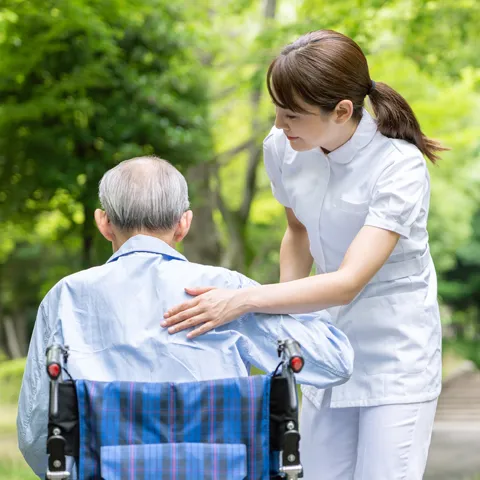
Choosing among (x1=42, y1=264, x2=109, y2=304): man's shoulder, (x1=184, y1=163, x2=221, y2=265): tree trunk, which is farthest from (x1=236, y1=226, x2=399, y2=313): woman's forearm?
(x1=184, y1=163, x2=221, y2=265): tree trunk

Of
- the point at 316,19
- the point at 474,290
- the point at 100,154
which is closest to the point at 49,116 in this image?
the point at 100,154

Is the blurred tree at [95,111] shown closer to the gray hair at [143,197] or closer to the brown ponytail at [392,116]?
the brown ponytail at [392,116]

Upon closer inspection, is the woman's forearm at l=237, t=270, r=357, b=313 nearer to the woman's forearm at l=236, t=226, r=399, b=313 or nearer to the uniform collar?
the woman's forearm at l=236, t=226, r=399, b=313

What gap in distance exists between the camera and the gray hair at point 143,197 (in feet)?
7.18

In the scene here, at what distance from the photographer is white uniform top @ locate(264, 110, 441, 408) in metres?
2.36

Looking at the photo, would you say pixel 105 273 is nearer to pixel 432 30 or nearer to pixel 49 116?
pixel 432 30

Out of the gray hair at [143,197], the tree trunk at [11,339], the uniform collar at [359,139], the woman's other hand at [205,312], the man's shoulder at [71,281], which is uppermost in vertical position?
the uniform collar at [359,139]

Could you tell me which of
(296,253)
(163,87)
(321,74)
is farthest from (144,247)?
(163,87)

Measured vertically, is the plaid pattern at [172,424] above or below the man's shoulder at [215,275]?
below

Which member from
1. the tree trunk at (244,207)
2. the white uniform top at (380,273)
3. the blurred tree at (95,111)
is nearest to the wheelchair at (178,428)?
the white uniform top at (380,273)

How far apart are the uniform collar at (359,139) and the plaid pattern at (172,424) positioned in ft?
2.36

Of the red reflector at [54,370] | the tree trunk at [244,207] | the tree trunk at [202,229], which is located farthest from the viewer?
the tree trunk at [244,207]

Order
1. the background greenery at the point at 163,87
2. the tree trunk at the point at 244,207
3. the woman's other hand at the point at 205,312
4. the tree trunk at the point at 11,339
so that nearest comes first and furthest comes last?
the woman's other hand at the point at 205,312 < the background greenery at the point at 163,87 < the tree trunk at the point at 244,207 < the tree trunk at the point at 11,339

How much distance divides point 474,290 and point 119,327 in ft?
90.6
